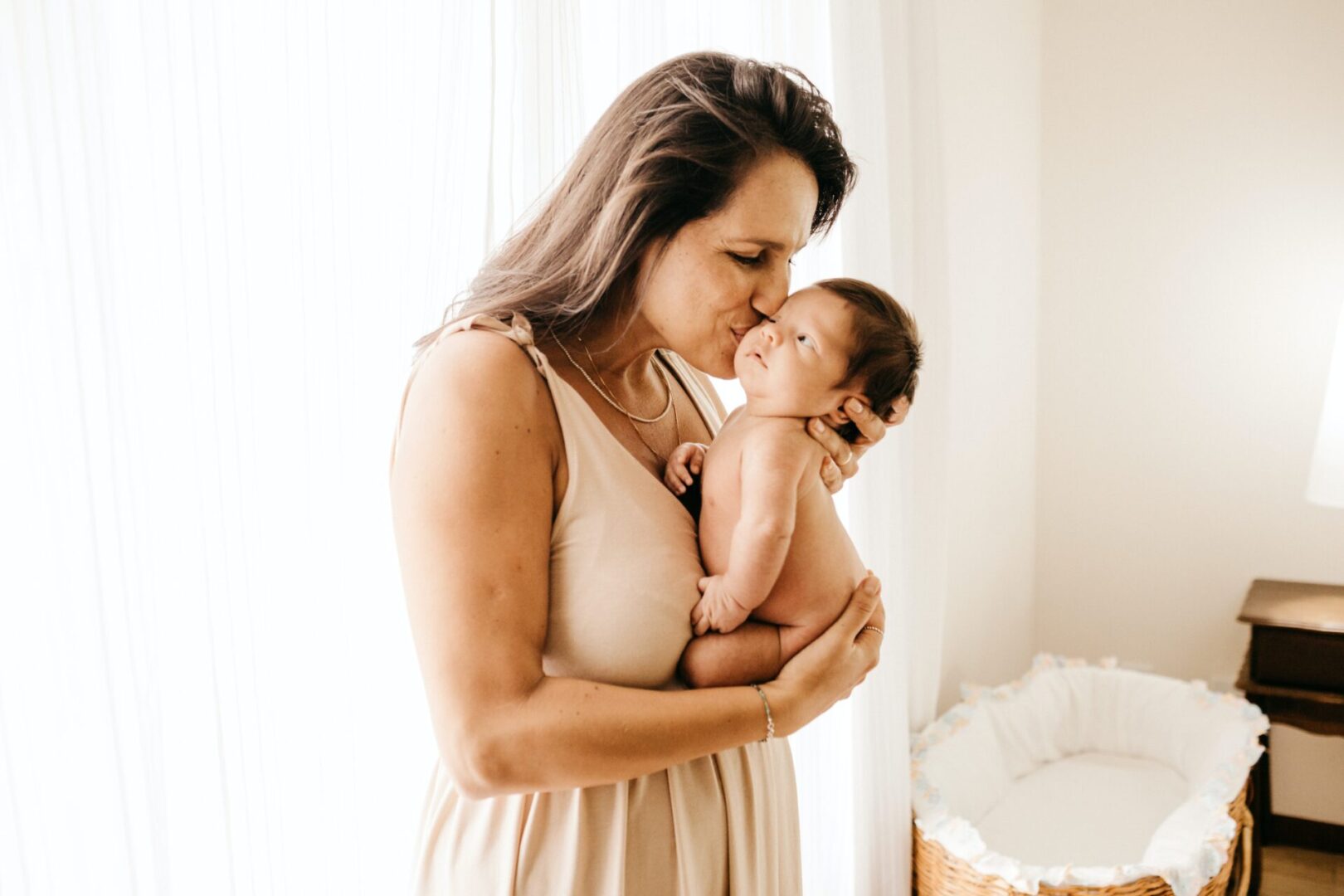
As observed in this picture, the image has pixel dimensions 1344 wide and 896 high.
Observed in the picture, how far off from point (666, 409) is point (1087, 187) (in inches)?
104

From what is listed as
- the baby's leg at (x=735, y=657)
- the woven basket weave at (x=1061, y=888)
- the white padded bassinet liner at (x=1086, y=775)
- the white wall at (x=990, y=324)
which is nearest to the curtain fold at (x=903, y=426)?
the woven basket weave at (x=1061, y=888)

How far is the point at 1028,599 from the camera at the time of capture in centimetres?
348

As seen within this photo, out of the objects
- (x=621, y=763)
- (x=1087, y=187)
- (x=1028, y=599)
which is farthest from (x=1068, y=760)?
(x=621, y=763)

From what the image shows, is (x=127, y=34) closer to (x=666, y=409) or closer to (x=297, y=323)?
(x=297, y=323)

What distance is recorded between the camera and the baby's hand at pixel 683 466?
106cm

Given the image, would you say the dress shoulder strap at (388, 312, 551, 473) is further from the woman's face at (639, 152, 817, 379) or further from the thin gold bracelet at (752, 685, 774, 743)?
the thin gold bracelet at (752, 685, 774, 743)

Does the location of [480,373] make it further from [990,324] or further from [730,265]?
[990,324]

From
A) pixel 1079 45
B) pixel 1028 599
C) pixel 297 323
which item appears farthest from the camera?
pixel 1028 599

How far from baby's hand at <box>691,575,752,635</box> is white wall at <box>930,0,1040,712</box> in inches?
69.4

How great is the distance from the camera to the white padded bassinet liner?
6.62 ft

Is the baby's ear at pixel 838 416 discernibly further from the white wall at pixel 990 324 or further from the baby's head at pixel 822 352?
the white wall at pixel 990 324

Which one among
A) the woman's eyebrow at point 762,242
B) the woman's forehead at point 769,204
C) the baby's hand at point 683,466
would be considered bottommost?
the baby's hand at point 683,466

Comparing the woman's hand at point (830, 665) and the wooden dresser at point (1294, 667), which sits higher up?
the woman's hand at point (830, 665)

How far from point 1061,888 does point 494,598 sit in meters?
1.61
